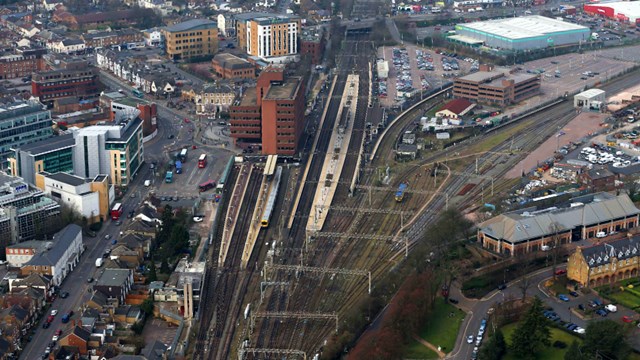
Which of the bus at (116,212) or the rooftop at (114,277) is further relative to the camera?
the bus at (116,212)

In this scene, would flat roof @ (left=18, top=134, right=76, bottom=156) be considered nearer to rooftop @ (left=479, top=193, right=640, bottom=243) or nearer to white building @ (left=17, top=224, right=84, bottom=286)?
white building @ (left=17, top=224, right=84, bottom=286)

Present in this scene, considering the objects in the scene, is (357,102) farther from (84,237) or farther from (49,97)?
(84,237)

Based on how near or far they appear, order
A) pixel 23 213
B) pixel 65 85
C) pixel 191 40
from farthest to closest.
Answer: pixel 191 40 → pixel 65 85 → pixel 23 213

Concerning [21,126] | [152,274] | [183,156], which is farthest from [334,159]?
[152,274]

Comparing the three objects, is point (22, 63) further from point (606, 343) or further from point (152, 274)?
point (606, 343)

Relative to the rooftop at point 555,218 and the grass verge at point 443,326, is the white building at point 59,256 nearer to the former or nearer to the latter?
the grass verge at point 443,326

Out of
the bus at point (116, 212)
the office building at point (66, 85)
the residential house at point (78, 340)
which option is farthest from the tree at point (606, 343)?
the office building at point (66, 85)
